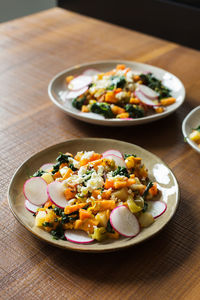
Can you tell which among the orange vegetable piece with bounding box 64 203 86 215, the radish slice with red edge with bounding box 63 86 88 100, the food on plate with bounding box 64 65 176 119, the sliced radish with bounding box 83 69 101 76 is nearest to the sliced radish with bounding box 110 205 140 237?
the orange vegetable piece with bounding box 64 203 86 215

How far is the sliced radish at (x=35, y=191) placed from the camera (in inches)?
52.1

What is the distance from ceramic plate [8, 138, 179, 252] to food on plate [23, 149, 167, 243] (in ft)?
0.08

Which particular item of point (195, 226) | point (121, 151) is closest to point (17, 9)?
point (121, 151)

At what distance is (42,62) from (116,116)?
93 cm

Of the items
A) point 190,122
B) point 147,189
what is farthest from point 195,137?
point 147,189

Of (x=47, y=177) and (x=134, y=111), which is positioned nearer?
(x=47, y=177)

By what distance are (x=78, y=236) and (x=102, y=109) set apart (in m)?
0.83

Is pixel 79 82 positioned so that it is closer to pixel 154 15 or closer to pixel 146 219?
pixel 146 219

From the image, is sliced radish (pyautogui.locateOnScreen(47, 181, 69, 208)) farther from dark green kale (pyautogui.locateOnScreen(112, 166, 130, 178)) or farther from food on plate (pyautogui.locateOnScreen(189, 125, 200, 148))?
food on plate (pyautogui.locateOnScreen(189, 125, 200, 148))

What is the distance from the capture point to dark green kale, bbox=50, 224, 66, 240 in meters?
1.21

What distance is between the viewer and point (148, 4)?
11.4ft

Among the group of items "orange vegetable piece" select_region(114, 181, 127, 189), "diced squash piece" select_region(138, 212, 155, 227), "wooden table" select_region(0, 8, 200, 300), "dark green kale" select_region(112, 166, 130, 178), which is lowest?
"wooden table" select_region(0, 8, 200, 300)

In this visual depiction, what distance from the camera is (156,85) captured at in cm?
211

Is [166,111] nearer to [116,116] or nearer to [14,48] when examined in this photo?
[116,116]
